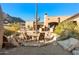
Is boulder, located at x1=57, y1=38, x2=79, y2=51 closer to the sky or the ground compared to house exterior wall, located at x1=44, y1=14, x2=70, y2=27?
closer to the ground

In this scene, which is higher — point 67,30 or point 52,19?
point 52,19

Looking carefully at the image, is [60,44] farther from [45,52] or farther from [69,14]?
[69,14]

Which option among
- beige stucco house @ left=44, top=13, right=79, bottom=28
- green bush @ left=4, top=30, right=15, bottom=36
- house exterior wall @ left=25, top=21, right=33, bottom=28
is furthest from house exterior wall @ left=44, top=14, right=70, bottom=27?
green bush @ left=4, top=30, right=15, bottom=36

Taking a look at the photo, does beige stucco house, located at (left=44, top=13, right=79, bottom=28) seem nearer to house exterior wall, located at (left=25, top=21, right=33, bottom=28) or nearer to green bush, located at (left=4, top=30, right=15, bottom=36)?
house exterior wall, located at (left=25, top=21, right=33, bottom=28)

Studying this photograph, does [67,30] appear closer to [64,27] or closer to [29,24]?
[64,27]

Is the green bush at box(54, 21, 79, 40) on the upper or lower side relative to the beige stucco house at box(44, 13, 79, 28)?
lower

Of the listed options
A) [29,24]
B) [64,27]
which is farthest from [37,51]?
[64,27]

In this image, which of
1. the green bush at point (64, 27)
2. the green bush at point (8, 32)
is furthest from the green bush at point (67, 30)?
the green bush at point (8, 32)

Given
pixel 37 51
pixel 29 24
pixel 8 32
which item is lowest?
pixel 37 51

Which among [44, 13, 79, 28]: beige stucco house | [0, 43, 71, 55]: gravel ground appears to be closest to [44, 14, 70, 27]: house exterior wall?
[44, 13, 79, 28]: beige stucco house

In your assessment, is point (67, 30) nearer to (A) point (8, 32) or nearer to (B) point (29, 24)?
(B) point (29, 24)

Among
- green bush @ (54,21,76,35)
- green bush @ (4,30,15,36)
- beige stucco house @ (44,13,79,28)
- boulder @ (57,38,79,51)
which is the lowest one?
boulder @ (57,38,79,51)

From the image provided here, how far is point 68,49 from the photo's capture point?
2086 millimetres

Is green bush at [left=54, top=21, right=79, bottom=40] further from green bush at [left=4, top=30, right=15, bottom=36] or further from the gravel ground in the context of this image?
green bush at [left=4, top=30, right=15, bottom=36]
